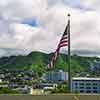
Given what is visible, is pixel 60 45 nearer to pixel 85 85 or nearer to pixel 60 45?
pixel 60 45

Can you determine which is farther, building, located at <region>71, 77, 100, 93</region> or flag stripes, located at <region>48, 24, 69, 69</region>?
building, located at <region>71, 77, 100, 93</region>

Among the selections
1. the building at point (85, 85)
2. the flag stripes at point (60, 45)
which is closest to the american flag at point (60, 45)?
the flag stripes at point (60, 45)

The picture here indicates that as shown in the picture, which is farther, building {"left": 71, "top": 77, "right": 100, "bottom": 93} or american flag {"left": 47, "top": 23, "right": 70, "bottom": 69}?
building {"left": 71, "top": 77, "right": 100, "bottom": 93}

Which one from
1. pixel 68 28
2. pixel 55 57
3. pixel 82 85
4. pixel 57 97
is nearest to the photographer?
pixel 57 97

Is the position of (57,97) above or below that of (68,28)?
below

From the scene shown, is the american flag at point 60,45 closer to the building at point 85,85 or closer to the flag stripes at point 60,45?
the flag stripes at point 60,45

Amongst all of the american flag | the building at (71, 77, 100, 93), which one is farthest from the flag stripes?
the building at (71, 77, 100, 93)

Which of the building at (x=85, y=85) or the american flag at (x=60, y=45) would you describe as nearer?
the american flag at (x=60, y=45)

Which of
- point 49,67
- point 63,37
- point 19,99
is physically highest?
point 63,37

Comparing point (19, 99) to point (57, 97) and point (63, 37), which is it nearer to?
point (57, 97)

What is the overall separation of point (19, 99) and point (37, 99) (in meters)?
0.80

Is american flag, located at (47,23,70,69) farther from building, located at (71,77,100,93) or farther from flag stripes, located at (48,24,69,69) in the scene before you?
building, located at (71,77,100,93)

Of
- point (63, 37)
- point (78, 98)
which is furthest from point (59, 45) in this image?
point (78, 98)

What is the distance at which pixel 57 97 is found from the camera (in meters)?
17.5
